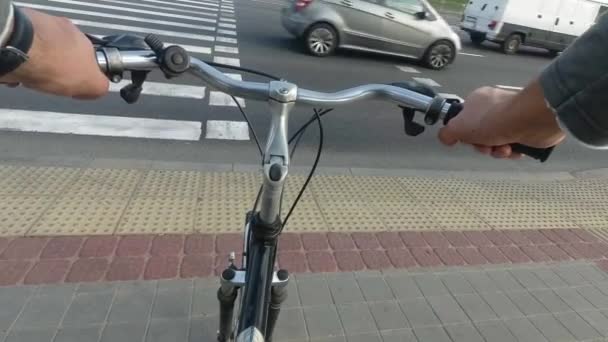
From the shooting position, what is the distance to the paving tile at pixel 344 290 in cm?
270

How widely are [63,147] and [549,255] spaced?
15.9ft

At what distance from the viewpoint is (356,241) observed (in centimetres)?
329

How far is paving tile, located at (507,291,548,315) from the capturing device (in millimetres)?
2820

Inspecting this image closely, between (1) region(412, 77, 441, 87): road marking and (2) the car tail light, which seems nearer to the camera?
(1) region(412, 77, 441, 87): road marking

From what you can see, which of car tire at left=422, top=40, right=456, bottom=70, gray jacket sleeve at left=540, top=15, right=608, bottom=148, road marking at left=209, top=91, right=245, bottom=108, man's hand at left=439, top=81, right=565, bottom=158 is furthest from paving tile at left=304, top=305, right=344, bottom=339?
car tire at left=422, top=40, right=456, bottom=70

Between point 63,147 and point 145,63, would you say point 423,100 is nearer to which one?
point 145,63

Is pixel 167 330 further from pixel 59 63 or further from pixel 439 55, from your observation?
pixel 439 55

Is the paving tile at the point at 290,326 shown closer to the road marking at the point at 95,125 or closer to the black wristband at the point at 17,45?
the black wristband at the point at 17,45

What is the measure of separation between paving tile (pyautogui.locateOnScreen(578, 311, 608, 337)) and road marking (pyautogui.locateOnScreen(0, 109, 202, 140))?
415 cm

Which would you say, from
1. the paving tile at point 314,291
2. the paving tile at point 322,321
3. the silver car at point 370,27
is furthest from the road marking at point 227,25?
the paving tile at point 322,321

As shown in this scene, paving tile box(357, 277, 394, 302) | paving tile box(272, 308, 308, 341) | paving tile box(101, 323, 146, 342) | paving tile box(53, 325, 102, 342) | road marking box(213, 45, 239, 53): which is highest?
road marking box(213, 45, 239, 53)

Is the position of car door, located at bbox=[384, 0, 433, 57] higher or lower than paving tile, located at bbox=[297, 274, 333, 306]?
higher

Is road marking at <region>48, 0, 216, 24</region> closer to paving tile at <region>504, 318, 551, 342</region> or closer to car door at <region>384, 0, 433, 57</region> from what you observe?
car door at <region>384, 0, 433, 57</region>

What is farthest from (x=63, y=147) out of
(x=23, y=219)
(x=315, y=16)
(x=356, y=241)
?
(x=315, y=16)
